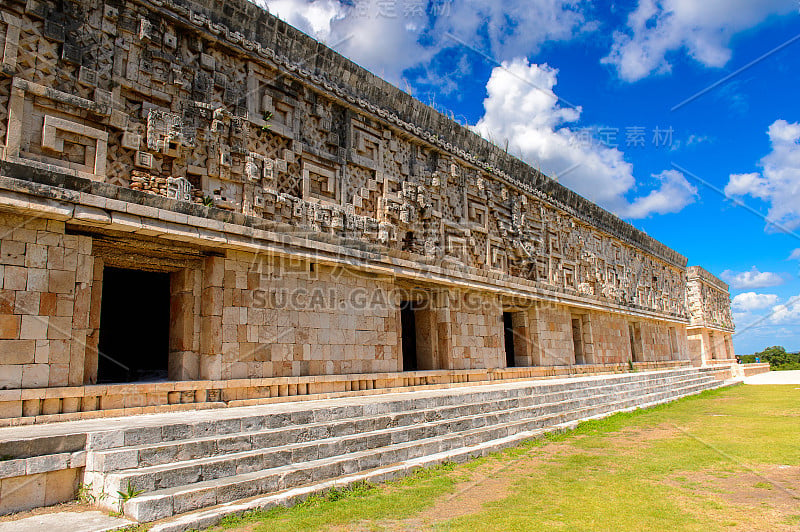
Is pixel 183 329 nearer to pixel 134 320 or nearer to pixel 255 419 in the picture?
pixel 255 419

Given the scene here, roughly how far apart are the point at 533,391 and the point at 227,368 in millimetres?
5669

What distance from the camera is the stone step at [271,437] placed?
4.32 meters

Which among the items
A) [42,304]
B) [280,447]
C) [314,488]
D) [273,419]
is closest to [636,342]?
[273,419]

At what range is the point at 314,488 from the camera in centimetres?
473

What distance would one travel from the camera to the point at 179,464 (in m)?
4.47

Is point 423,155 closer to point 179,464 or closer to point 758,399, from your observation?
point 179,464

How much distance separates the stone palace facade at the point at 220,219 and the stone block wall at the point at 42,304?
0.06ft

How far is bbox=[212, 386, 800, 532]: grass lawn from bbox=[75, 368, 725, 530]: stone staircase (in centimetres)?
31

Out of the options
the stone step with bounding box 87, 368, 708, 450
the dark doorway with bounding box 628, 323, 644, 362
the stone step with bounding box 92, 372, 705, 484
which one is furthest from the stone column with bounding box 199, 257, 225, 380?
the dark doorway with bounding box 628, 323, 644, 362

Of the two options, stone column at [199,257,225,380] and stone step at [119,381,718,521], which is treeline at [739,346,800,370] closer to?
stone step at [119,381,718,521]

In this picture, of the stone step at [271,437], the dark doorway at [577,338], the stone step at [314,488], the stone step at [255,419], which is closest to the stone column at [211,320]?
the stone step at [255,419]

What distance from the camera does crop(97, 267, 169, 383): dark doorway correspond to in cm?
1038

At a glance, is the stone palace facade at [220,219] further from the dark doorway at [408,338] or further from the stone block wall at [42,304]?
the dark doorway at [408,338]

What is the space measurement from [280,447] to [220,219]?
3.42 metres
